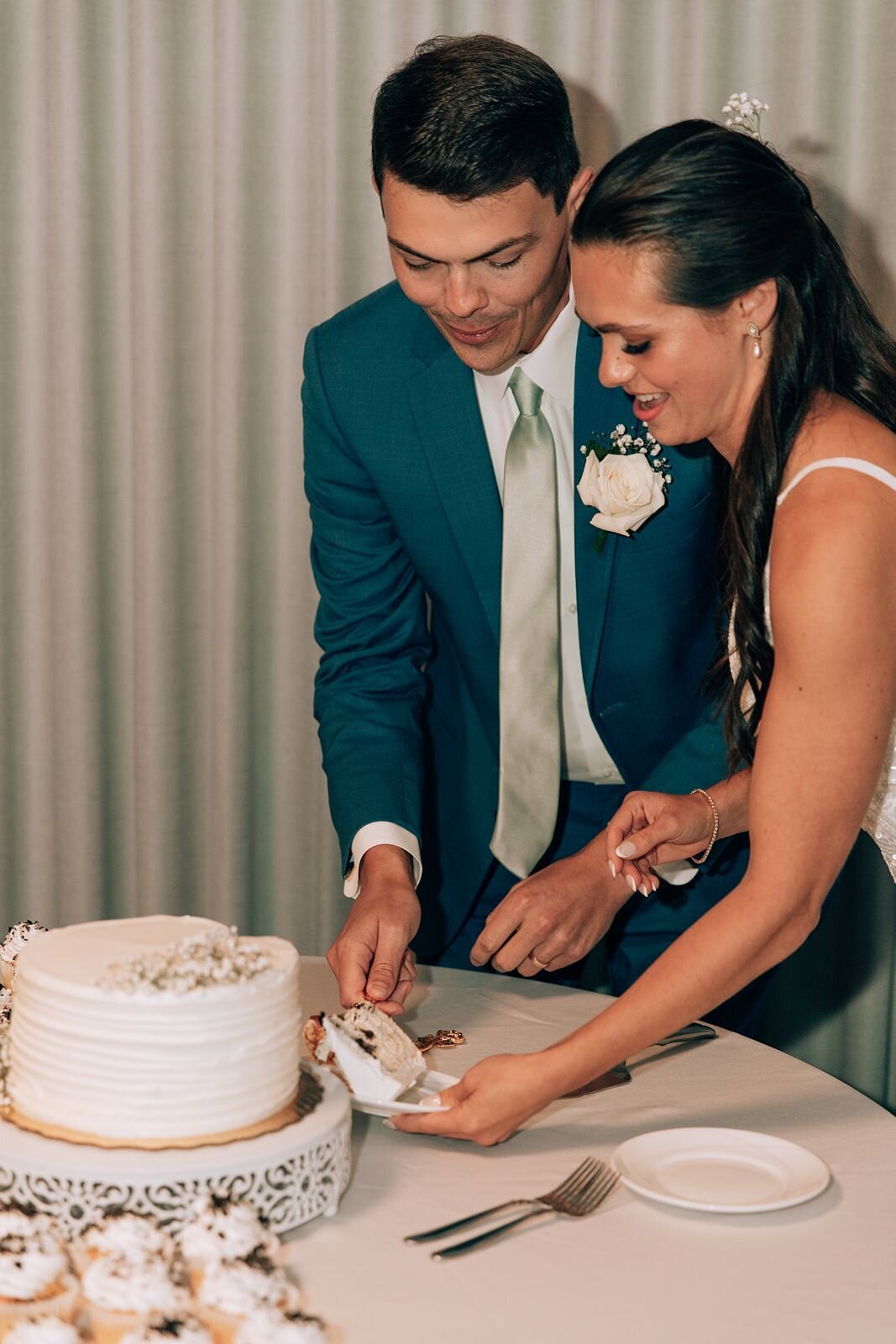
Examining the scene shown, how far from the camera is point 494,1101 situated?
64.2 inches

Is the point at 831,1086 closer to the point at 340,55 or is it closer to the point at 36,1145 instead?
the point at 36,1145

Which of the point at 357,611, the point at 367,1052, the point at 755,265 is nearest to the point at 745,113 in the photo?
the point at 755,265

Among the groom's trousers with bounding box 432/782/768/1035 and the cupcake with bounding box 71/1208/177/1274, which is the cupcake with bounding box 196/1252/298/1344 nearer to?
the cupcake with bounding box 71/1208/177/1274

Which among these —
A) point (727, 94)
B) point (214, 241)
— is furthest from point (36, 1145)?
point (727, 94)

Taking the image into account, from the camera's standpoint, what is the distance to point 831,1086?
1881mm

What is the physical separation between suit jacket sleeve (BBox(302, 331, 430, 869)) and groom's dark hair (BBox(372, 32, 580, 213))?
0.53 metres

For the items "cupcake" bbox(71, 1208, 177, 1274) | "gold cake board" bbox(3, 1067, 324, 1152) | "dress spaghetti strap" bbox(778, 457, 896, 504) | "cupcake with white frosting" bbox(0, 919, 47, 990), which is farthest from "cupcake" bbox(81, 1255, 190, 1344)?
"dress spaghetti strap" bbox(778, 457, 896, 504)

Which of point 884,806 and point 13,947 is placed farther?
point 884,806

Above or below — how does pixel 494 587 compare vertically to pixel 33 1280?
above

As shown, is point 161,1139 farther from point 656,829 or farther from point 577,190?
point 577,190

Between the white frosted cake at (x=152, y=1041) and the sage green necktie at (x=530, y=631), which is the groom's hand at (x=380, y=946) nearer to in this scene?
the sage green necktie at (x=530, y=631)

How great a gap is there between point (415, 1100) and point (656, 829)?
1.76 feet

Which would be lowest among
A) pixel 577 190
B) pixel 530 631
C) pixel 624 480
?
pixel 530 631

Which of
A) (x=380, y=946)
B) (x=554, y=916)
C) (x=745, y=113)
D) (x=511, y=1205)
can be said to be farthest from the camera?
(x=554, y=916)
